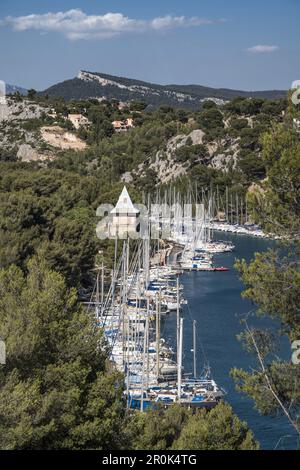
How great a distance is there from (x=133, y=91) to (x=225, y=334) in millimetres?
110519

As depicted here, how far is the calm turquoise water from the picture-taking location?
1395 cm

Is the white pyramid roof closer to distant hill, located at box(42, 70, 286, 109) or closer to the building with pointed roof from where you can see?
the building with pointed roof

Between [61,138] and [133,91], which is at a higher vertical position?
[133,91]

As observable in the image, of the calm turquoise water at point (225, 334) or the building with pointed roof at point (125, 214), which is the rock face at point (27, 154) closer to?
the building with pointed roof at point (125, 214)

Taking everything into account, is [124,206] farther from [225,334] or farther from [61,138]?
[61,138]

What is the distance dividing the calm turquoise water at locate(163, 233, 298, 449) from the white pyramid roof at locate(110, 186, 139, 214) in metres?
4.11

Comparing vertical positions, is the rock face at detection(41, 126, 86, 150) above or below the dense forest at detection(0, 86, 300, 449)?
above

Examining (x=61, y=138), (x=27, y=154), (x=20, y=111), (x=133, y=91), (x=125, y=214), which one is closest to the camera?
(x=125, y=214)

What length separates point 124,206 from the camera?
1336 inches

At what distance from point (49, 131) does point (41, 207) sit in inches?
1542

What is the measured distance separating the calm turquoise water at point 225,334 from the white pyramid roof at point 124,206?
4.11 meters

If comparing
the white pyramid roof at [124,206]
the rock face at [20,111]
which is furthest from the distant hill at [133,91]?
the white pyramid roof at [124,206]

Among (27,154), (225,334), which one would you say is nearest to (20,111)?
(27,154)

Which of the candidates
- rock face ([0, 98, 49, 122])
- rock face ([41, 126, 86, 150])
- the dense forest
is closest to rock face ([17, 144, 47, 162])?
rock face ([41, 126, 86, 150])
